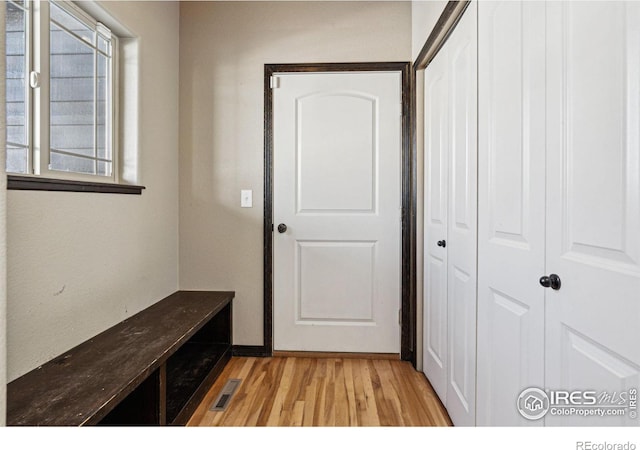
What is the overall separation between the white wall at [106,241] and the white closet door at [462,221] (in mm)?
1649

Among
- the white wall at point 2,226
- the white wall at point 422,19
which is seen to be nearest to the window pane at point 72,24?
the white wall at point 2,226

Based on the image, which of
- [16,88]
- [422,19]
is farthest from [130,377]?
[422,19]

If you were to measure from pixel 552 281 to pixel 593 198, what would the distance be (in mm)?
249

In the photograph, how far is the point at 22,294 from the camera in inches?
52.3

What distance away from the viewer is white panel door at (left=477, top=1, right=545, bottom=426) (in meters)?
1.05

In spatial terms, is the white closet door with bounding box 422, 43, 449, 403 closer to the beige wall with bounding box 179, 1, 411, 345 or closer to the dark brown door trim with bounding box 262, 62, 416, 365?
the dark brown door trim with bounding box 262, 62, 416, 365

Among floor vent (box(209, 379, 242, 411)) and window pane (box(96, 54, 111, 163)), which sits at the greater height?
window pane (box(96, 54, 111, 163))

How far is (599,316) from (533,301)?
0.85 feet

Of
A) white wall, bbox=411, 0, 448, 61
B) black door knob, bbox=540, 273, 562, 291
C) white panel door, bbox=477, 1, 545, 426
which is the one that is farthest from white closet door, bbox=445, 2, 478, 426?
black door knob, bbox=540, 273, 562, 291

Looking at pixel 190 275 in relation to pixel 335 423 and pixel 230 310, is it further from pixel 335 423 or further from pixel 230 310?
pixel 335 423

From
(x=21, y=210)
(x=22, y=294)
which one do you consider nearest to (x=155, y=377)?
(x=22, y=294)

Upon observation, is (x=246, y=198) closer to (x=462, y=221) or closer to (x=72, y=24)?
(x=72, y=24)

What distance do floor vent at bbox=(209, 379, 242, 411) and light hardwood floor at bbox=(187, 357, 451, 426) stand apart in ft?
0.09

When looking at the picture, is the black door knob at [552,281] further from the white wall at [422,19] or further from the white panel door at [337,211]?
the white panel door at [337,211]
